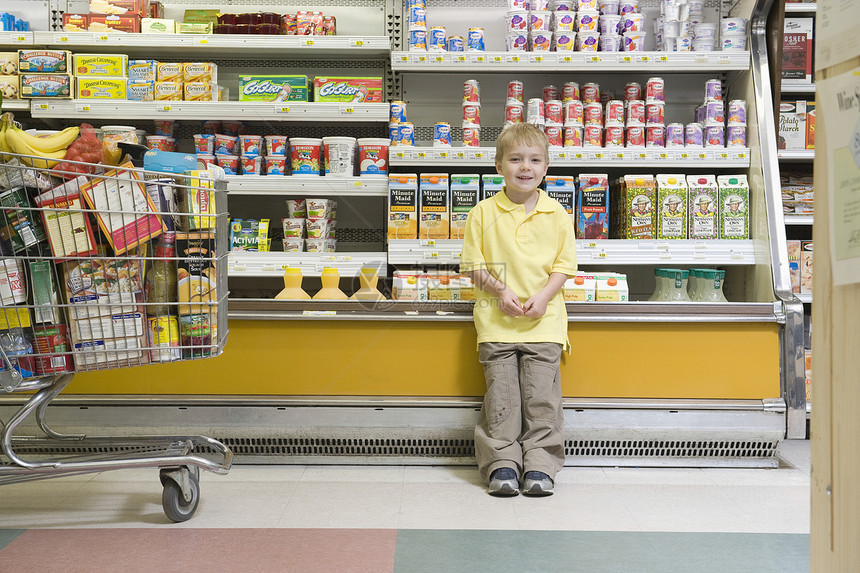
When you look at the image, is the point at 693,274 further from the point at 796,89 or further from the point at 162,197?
the point at 162,197

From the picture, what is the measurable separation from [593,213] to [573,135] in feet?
1.25

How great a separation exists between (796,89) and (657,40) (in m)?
0.71

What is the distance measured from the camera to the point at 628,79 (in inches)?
156

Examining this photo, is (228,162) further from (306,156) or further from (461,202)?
(461,202)

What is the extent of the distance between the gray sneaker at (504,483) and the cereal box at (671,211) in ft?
4.59

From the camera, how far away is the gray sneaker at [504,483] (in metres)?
2.64

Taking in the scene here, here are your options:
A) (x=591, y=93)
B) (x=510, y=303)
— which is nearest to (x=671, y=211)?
(x=591, y=93)

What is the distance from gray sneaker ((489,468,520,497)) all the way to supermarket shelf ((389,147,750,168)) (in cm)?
145

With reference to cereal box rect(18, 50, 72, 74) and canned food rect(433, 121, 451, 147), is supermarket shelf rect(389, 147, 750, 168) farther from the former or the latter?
cereal box rect(18, 50, 72, 74)

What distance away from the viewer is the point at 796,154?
11.7 ft

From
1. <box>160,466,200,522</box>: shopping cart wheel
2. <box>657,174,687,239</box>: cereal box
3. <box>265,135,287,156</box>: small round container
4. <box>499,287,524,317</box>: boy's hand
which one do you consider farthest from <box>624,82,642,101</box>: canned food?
<box>160,466,200,522</box>: shopping cart wheel

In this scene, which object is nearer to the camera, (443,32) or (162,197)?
(162,197)

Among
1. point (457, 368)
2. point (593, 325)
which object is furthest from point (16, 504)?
point (593, 325)

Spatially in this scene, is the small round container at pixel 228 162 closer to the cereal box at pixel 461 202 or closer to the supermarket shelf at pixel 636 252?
the supermarket shelf at pixel 636 252
